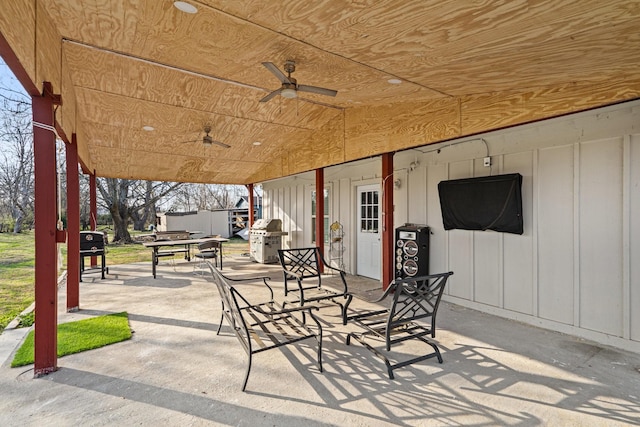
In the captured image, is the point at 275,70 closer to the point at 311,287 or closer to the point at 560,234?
the point at 311,287

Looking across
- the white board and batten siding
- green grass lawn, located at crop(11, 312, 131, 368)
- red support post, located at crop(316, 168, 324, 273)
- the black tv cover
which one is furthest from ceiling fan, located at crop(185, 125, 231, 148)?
the black tv cover

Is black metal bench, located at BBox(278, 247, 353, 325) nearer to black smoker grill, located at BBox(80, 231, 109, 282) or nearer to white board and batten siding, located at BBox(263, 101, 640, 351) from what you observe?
white board and batten siding, located at BBox(263, 101, 640, 351)

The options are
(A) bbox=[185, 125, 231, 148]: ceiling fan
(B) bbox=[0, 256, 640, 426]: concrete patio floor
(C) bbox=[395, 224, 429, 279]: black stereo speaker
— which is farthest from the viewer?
(A) bbox=[185, 125, 231, 148]: ceiling fan

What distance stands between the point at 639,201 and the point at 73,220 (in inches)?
269

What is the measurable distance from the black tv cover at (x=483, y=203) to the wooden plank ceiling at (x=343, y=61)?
31.7 inches

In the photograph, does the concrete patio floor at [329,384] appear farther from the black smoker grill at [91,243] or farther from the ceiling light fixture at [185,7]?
the ceiling light fixture at [185,7]

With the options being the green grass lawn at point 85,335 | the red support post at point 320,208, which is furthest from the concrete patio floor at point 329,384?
the red support post at point 320,208

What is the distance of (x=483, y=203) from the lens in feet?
13.9

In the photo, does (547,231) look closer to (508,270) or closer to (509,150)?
(508,270)

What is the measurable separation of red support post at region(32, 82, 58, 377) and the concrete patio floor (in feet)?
1.08

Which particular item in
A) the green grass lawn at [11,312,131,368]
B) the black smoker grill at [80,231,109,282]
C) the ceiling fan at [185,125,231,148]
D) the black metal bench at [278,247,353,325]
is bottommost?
the green grass lawn at [11,312,131,368]

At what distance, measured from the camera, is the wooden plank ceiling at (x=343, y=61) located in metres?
1.99

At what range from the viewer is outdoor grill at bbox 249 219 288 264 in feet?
27.8

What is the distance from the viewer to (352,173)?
688 cm
